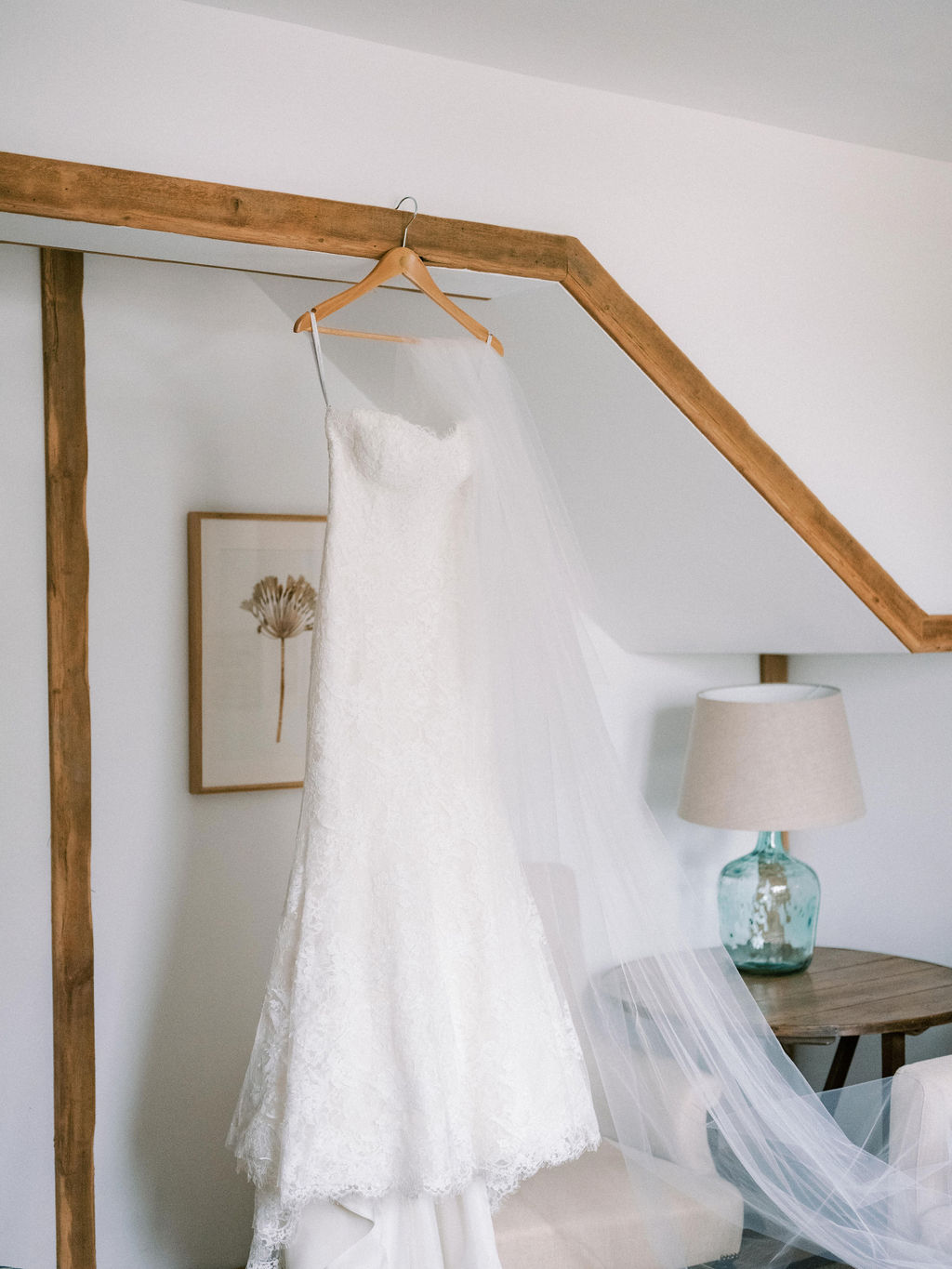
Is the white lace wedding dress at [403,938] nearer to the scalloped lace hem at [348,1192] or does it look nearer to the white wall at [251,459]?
the scalloped lace hem at [348,1192]

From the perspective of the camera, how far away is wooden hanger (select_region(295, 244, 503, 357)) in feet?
5.82

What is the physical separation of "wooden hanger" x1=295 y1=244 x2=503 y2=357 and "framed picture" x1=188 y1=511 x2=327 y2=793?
83 centimetres

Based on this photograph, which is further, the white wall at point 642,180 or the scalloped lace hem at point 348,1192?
the white wall at point 642,180

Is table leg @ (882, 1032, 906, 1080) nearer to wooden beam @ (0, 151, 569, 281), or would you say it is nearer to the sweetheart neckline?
the sweetheart neckline

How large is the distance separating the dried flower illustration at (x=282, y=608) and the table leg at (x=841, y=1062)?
1.49m

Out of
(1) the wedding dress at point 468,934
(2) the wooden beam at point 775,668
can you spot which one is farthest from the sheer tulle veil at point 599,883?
(2) the wooden beam at point 775,668

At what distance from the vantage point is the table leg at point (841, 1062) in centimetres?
271

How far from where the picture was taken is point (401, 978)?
5.38 feet

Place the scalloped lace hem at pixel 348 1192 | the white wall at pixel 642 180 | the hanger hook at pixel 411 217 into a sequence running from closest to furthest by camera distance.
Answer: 1. the scalloped lace hem at pixel 348 1192
2. the white wall at pixel 642 180
3. the hanger hook at pixel 411 217

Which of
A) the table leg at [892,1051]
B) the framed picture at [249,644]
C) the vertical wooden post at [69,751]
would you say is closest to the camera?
the vertical wooden post at [69,751]

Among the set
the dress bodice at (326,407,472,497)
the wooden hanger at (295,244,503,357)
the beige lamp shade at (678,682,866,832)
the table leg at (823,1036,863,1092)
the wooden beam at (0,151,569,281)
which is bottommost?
the table leg at (823,1036,863,1092)

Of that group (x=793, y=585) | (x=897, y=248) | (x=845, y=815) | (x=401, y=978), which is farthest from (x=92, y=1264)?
(x=897, y=248)

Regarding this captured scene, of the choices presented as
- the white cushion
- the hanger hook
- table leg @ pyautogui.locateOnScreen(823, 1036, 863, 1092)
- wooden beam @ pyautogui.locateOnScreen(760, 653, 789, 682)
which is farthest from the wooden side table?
the hanger hook

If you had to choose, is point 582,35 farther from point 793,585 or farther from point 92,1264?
point 92,1264
